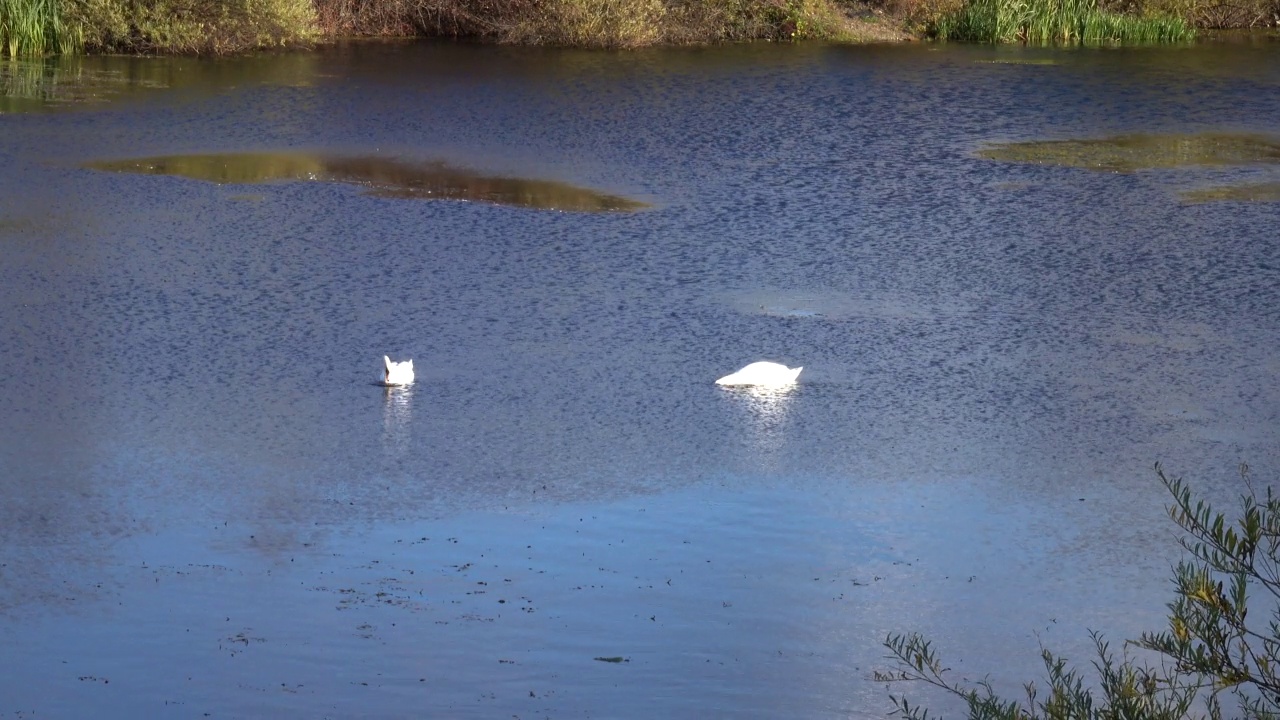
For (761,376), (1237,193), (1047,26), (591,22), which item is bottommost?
(761,376)

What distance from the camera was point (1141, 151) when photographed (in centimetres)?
1728

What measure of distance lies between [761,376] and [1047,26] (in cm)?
1980

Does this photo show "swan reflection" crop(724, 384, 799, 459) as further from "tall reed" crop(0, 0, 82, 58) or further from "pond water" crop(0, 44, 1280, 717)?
"tall reed" crop(0, 0, 82, 58)

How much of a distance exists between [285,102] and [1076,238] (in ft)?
33.8

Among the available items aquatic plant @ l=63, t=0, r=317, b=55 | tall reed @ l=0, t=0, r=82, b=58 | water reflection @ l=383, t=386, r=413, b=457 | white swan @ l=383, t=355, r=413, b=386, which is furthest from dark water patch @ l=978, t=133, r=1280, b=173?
tall reed @ l=0, t=0, r=82, b=58

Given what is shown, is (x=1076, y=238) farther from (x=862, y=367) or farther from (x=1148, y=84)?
(x=1148, y=84)

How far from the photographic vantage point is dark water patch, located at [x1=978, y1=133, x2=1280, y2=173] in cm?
1661

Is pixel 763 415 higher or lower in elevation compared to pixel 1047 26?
lower

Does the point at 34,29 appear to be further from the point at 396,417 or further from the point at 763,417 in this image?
the point at 763,417

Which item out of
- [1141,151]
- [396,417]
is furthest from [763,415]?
[1141,151]

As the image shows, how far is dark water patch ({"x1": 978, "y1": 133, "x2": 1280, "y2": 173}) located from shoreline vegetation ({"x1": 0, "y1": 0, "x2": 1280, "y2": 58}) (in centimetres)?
966

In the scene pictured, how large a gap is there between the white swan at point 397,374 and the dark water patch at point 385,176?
5060 mm

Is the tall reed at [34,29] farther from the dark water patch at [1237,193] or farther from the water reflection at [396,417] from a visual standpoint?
the dark water patch at [1237,193]

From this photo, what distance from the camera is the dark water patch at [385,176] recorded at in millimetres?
14820
